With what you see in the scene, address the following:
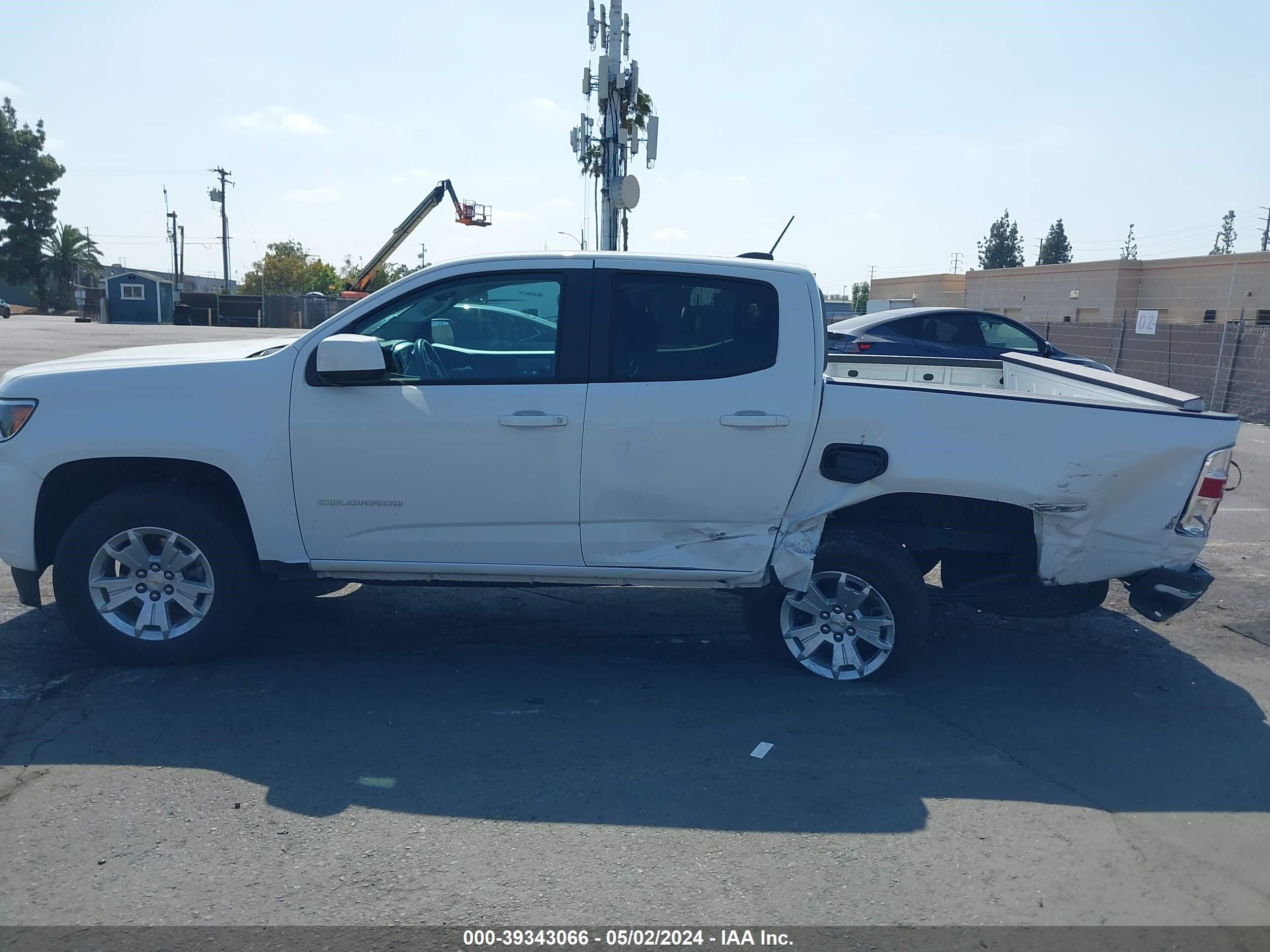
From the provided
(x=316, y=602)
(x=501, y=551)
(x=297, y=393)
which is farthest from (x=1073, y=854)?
(x=316, y=602)

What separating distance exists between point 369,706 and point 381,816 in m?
1.05

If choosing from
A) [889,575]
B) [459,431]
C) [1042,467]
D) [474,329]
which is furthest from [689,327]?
[1042,467]

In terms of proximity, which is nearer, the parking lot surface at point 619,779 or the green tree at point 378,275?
the parking lot surface at point 619,779

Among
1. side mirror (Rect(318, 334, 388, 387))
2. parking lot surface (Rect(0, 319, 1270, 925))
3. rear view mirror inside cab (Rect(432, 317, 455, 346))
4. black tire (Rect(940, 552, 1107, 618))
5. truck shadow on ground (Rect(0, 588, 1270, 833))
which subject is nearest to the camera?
parking lot surface (Rect(0, 319, 1270, 925))

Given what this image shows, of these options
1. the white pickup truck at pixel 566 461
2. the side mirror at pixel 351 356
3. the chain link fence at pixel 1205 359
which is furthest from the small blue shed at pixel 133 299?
the side mirror at pixel 351 356

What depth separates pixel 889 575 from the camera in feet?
16.3

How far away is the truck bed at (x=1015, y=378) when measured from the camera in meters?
5.12

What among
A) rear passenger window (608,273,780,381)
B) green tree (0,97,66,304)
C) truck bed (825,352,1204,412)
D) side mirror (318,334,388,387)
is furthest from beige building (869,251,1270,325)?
green tree (0,97,66,304)

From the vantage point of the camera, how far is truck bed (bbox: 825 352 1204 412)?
512cm

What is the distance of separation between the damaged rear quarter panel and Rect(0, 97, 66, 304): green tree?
87.8 meters

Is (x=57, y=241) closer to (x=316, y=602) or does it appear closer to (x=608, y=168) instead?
(x=608, y=168)

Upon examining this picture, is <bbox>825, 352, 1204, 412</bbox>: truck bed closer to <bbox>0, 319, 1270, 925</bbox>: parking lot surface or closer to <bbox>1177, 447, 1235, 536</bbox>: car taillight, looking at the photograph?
<bbox>1177, 447, 1235, 536</bbox>: car taillight

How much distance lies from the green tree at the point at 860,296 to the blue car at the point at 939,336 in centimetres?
3743

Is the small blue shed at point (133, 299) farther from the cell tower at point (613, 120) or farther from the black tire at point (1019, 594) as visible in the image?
the black tire at point (1019, 594)
